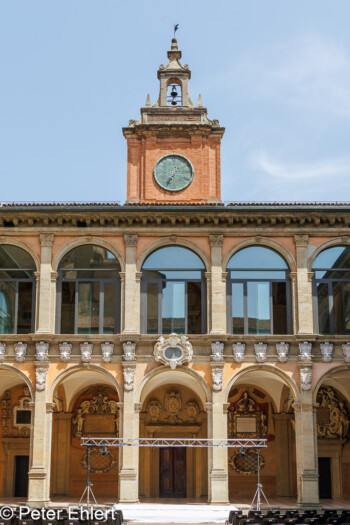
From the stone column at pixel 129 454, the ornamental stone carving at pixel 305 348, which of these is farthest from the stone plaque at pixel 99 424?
the ornamental stone carving at pixel 305 348

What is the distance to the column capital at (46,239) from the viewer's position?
32.3 meters

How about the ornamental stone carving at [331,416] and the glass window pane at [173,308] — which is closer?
the glass window pane at [173,308]

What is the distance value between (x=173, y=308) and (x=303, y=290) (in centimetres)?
526

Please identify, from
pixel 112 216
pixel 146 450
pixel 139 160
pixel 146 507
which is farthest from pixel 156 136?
pixel 146 507

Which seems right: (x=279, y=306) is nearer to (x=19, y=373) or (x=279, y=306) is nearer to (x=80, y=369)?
(x=80, y=369)

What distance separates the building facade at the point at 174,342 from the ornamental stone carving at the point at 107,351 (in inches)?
2.7

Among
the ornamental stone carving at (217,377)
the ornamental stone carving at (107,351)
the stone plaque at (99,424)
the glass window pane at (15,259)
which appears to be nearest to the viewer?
the ornamental stone carving at (217,377)

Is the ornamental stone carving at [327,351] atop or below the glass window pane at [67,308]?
below

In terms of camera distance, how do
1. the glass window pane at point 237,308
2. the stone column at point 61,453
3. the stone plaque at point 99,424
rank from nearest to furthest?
the glass window pane at point 237,308 → the stone column at point 61,453 → the stone plaque at point 99,424

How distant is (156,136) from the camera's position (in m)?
36.5

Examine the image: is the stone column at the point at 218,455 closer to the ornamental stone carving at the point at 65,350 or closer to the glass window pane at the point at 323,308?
the glass window pane at the point at 323,308

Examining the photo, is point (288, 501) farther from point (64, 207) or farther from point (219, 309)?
point (64, 207)

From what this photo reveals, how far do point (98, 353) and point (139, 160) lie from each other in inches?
390

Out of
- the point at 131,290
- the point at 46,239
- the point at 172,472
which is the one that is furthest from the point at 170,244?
the point at 172,472
